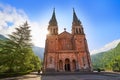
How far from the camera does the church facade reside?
42.9 metres

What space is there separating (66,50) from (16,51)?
20.6m

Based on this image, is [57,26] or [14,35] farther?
[57,26]

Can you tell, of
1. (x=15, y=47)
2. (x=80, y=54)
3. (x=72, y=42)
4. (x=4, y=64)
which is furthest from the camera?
(x=72, y=42)

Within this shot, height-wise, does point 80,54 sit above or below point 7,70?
above

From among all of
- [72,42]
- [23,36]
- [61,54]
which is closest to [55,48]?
[61,54]

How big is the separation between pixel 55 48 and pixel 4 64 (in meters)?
20.3

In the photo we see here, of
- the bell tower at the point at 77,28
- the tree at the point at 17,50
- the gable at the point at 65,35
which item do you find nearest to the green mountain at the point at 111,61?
the bell tower at the point at 77,28

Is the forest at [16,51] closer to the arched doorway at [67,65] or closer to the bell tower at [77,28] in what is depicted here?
the arched doorway at [67,65]

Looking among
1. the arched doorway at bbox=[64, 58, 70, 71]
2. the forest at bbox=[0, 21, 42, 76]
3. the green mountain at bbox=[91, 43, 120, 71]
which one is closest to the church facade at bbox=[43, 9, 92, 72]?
the arched doorway at bbox=[64, 58, 70, 71]

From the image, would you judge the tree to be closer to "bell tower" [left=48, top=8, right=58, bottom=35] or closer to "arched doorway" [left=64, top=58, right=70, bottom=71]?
"bell tower" [left=48, top=8, right=58, bottom=35]

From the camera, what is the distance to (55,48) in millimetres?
44656

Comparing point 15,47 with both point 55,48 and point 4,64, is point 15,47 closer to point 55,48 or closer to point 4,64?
point 4,64

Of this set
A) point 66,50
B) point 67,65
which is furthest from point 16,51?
point 67,65

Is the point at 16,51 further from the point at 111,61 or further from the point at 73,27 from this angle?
the point at 111,61
